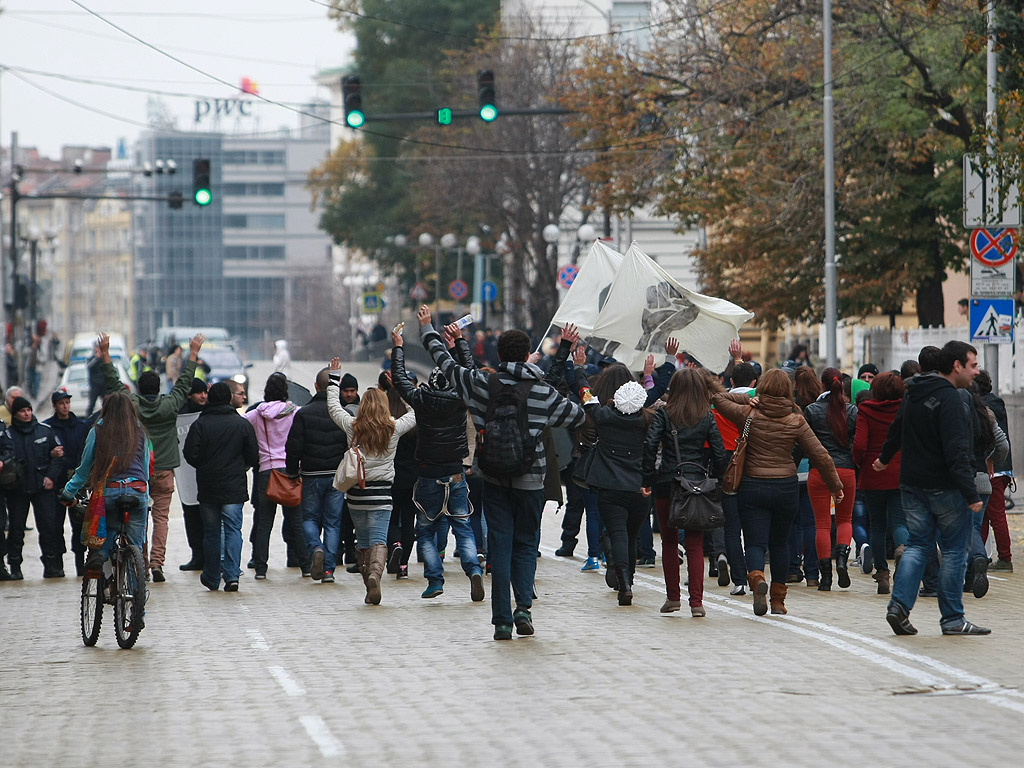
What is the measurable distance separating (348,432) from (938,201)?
55.7 ft

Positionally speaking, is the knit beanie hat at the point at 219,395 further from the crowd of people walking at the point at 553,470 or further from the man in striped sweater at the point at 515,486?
the man in striped sweater at the point at 515,486

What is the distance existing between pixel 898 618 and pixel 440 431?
407 cm

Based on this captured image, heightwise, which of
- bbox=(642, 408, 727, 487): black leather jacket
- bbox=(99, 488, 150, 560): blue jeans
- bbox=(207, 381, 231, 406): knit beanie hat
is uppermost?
bbox=(207, 381, 231, 406): knit beanie hat

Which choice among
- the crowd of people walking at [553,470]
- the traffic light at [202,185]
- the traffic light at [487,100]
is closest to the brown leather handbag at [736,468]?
the crowd of people walking at [553,470]

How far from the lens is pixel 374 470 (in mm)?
14156

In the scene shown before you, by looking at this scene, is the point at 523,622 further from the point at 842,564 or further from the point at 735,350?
the point at 735,350

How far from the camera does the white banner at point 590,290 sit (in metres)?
19.8

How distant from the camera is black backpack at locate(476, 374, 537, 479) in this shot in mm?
11078

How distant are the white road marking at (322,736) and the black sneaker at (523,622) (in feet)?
9.21

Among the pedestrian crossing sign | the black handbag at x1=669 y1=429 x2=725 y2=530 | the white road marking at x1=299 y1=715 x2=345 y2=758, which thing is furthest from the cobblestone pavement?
the pedestrian crossing sign

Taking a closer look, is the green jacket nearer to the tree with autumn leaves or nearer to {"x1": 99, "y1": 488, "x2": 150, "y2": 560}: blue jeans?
{"x1": 99, "y1": 488, "x2": 150, "y2": 560}: blue jeans

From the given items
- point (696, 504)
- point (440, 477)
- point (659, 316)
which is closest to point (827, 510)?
point (696, 504)

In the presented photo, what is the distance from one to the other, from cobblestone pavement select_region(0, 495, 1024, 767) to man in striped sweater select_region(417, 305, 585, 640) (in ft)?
1.06

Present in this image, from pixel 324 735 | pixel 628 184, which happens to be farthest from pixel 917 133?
pixel 324 735
